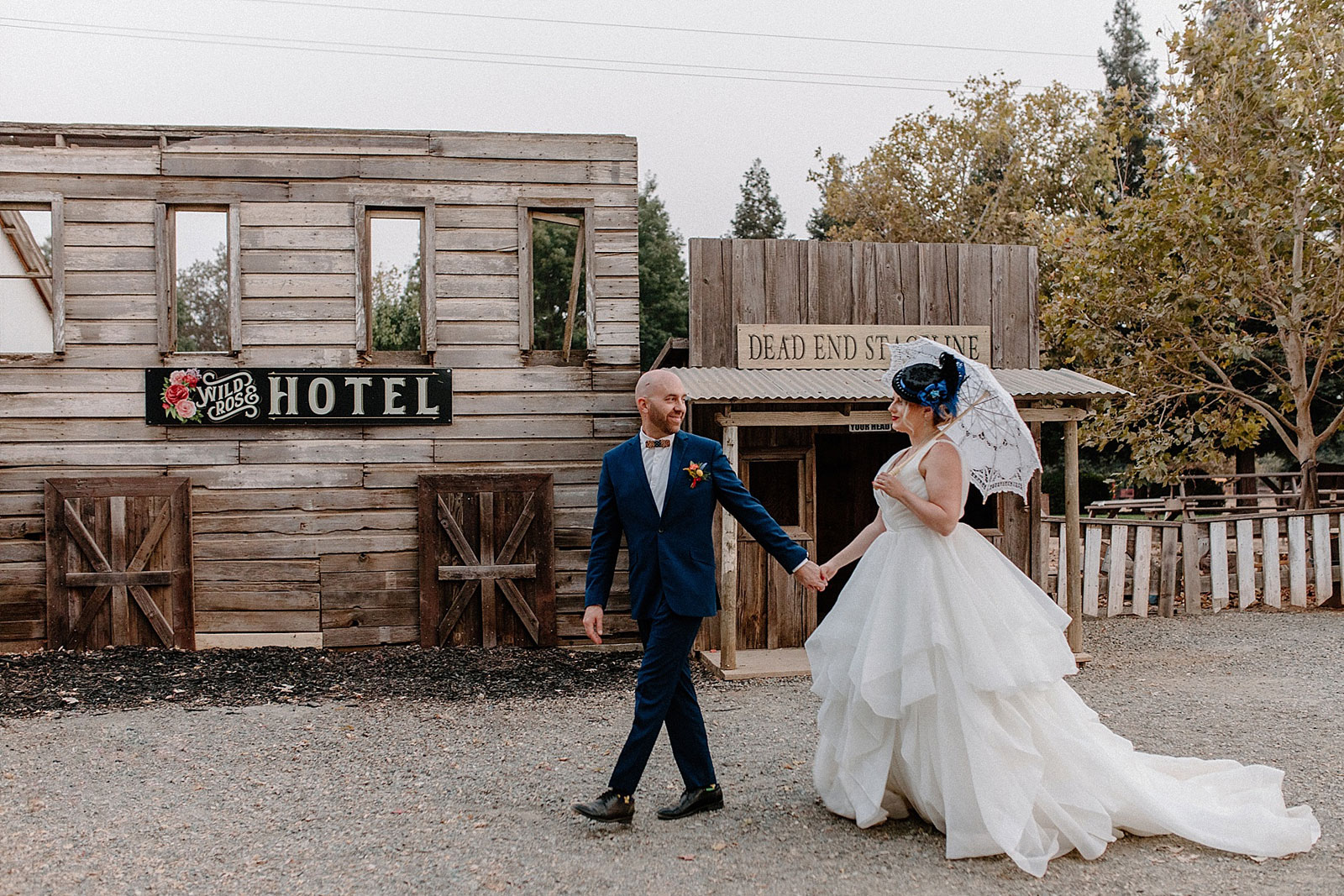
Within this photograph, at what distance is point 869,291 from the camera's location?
9.69 m

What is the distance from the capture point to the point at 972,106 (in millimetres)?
26812

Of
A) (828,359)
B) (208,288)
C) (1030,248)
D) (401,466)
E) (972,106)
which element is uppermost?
(972,106)

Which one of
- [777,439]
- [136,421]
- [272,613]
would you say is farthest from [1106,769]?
[136,421]

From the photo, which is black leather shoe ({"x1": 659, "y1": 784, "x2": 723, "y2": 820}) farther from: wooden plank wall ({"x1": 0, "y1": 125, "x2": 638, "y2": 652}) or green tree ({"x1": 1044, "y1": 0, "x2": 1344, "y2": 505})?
green tree ({"x1": 1044, "y1": 0, "x2": 1344, "y2": 505})

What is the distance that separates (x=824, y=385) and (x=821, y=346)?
100 cm

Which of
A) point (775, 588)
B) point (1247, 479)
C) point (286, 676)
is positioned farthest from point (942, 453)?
point (1247, 479)

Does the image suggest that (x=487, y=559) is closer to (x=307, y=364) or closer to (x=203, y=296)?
(x=307, y=364)

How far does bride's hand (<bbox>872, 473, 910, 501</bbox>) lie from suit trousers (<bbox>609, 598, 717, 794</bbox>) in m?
0.96

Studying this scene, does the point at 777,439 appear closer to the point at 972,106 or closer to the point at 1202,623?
the point at 1202,623

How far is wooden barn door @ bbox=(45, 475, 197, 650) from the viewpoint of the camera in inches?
361

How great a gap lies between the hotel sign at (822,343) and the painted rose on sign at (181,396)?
4.89m

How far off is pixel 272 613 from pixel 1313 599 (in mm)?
11099

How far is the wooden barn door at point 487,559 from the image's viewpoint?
31.1ft

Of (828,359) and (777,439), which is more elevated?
(828,359)
